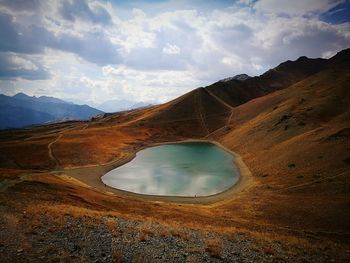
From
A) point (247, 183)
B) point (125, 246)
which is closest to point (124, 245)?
point (125, 246)

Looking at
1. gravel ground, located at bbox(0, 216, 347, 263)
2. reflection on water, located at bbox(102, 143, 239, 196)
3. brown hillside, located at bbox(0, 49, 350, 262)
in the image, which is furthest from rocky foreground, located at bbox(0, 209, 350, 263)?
reflection on water, located at bbox(102, 143, 239, 196)

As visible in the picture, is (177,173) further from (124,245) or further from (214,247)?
(124,245)

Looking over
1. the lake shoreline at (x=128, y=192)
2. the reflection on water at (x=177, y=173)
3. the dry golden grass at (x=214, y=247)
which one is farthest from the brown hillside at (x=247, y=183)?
the reflection on water at (x=177, y=173)

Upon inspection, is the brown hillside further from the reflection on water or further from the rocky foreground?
the reflection on water

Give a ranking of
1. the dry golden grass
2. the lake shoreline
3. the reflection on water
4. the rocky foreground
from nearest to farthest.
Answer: the rocky foreground
the dry golden grass
the lake shoreline
the reflection on water

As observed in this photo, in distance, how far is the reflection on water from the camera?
6397cm

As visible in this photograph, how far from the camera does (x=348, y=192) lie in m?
47.7

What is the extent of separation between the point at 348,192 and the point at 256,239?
98.4ft

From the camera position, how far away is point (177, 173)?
7825 centimetres

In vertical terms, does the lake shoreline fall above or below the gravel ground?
below

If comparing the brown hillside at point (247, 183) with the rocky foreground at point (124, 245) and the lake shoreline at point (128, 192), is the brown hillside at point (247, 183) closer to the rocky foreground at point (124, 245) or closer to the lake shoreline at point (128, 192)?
the rocky foreground at point (124, 245)

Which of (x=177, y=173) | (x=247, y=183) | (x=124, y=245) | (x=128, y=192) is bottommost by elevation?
(x=128, y=192)

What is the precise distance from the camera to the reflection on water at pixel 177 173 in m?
64.0

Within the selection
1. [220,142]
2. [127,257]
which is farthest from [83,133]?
[127,257]
